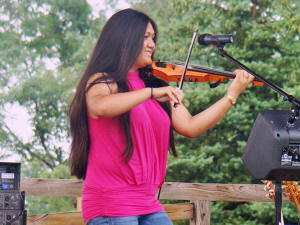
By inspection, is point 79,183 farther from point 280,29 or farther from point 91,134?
point 280,29

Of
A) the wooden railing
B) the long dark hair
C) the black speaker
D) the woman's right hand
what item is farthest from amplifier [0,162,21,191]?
the woman's right hand

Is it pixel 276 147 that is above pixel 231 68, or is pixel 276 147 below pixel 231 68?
below

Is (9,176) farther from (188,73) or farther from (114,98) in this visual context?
(114,98)

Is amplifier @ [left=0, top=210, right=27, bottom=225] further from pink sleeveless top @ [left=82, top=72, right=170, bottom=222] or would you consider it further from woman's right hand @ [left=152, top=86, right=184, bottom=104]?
woman's right hand @ [left=152, top=86, right=184, bottom=104]

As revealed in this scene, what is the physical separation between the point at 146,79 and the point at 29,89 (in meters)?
12.5

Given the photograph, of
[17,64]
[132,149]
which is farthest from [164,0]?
[132,149]

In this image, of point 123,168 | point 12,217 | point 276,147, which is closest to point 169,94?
point 123,168

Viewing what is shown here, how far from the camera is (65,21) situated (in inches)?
646

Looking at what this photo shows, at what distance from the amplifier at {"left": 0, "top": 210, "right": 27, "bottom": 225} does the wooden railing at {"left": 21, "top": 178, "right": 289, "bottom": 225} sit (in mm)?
611

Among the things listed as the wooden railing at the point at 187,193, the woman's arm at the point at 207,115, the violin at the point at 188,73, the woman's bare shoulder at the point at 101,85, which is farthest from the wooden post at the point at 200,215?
the woman's bare shoulder at the point at 101,85

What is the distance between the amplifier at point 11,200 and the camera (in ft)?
10.8

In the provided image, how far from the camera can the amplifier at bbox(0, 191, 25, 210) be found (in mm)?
3299

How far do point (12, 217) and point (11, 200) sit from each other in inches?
4.0

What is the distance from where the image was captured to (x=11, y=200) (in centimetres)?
332
